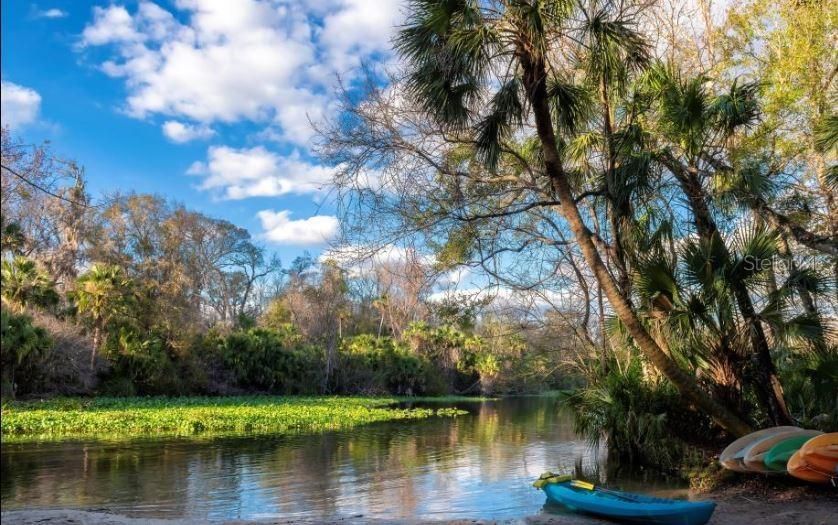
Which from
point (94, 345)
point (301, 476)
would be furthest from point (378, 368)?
point (301, 476)

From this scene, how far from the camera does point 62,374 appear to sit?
2439 cm

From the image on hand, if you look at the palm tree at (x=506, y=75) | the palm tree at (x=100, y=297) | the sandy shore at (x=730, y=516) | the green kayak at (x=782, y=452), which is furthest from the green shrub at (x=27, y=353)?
the green kayak at (x=782, y=452)

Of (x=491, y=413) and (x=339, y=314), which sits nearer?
(x=491, y=413)

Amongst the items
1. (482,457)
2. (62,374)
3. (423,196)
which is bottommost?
(482,457)

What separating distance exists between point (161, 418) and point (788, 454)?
16369 millimetres

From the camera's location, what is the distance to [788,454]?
305 inches

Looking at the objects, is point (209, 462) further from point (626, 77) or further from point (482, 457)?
point (626, 77)

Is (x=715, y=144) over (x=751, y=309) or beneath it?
over

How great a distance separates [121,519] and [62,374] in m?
19.6

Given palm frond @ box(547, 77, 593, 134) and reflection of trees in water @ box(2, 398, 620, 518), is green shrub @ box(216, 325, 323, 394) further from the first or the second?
palm frond @ box(547, 77, 593, 134)

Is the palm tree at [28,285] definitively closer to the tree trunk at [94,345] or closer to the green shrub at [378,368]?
the tree trunk at [94,345]

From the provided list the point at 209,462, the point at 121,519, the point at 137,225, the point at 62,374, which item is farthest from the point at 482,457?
the point at 137,225

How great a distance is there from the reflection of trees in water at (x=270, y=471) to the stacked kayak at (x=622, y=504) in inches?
78.2

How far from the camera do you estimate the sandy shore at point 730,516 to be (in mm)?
7098
